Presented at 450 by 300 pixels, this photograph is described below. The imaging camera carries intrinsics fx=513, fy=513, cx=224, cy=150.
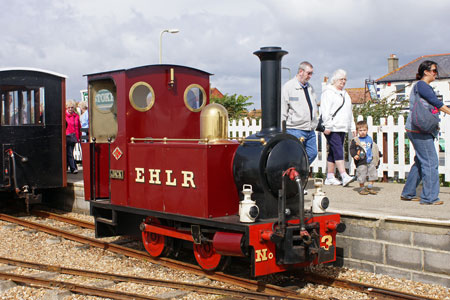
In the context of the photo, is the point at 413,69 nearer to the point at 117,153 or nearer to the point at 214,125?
the point at 117,153

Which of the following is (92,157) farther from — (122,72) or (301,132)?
(301,132)

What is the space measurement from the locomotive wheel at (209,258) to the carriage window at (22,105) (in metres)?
5.02

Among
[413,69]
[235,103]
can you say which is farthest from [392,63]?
[235,103]

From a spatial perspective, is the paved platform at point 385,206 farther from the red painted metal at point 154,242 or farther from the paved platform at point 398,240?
the red painted metal at point 154,242

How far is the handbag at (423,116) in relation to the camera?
606 centimetres

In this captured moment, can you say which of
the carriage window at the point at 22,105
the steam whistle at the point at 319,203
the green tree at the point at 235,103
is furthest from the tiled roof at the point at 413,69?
the steam whistle at the point at 319,203

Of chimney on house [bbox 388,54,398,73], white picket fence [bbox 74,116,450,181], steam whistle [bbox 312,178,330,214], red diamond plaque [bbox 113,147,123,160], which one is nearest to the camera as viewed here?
steam whistle [bbox 312,178,330,214]

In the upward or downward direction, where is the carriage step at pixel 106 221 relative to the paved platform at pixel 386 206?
downward

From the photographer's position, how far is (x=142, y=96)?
602 cm

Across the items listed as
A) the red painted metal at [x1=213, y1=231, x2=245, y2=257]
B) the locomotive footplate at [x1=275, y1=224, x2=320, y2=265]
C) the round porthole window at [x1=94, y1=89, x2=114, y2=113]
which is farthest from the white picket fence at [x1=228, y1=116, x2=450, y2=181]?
the red painted metal at [x1=213, y1=231, x2=245, y2=257]

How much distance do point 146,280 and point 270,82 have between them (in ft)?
7.66

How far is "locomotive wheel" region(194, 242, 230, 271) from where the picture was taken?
5211 mm

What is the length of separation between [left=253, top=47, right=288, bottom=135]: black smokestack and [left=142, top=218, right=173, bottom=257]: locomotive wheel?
70.0 inches

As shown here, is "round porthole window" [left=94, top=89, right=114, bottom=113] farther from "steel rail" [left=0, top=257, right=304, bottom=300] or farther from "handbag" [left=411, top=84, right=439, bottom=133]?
"handbag" [left=411, top=84, right=439, bottom=133]
